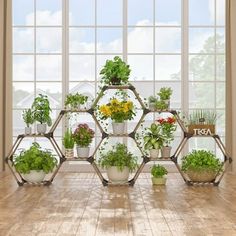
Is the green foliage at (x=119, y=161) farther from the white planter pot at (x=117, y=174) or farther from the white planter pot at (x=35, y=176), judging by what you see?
the white planter pot at (x=35, y=176)

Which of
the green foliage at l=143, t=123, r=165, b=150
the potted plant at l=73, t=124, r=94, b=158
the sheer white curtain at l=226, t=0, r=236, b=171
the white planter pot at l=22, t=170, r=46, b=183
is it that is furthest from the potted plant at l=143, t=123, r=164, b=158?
the sheer white curtain at l=226, t=0, r=236, b=171

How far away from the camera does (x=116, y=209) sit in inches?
208

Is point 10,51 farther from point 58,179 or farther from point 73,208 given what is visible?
point 73,208

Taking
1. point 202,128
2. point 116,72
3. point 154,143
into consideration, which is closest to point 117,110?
point 116,72

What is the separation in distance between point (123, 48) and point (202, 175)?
114 inches

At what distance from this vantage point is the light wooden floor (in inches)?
170

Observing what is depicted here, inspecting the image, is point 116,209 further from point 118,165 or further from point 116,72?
point 116,72

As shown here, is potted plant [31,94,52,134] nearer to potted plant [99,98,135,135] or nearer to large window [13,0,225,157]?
potted plant [99,98,135,135]

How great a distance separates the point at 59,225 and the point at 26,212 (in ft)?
2.22

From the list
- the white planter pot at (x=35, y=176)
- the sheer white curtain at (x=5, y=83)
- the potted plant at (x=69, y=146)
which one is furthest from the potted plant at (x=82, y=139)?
the sheer white curtain at (x=5, y=83)

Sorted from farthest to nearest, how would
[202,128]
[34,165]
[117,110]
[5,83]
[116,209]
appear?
1. [5,83]
2. [202,128]
3. [117,110]
4. [34,165]
5. [116,209]

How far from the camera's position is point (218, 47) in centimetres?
952

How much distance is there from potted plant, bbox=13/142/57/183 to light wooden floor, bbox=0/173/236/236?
0.59ft

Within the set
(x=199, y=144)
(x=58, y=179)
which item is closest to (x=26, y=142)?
(x=58, y=179)
